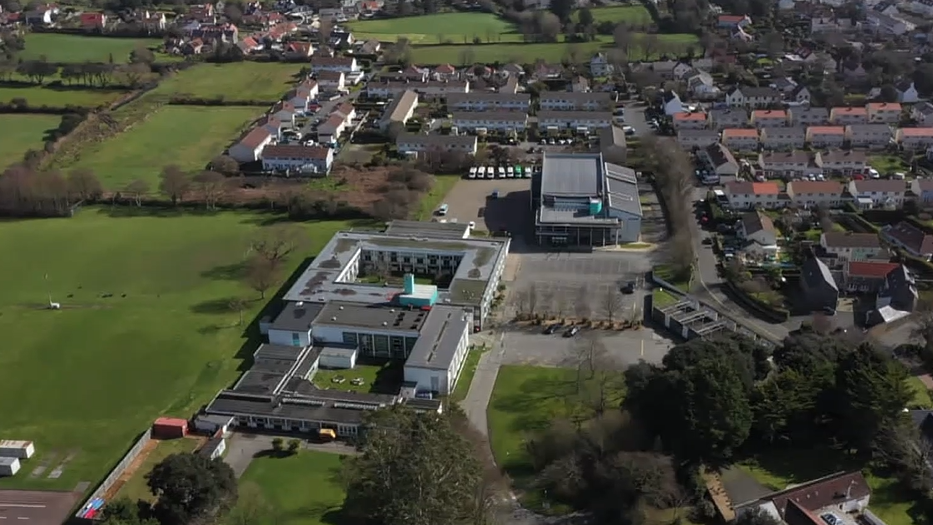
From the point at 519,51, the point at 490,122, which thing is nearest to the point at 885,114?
the point at 490,122

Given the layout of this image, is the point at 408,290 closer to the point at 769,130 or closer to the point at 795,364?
the point at 795,364

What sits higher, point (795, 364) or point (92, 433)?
point (795, 364)

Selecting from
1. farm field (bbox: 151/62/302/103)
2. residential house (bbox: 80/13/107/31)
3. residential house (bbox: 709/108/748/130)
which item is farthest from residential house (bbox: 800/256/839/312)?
residential house (bbox: 80/13/107/31)

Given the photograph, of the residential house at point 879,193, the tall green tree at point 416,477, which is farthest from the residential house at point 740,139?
the tall green tree at point 416,477

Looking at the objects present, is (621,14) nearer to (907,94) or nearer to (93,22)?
(907,94)

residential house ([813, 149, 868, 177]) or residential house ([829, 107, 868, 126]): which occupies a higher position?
residential house ([829, 107, 868, 126])

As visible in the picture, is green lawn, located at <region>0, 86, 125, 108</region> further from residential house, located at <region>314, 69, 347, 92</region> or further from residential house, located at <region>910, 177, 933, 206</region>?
residential house, located at <region>910, 177, 933, 206</region>

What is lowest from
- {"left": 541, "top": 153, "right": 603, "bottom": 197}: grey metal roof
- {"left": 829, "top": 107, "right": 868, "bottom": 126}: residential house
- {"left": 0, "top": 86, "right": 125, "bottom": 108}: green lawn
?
{"left": 0, "top": 86, "right": 125, "bottom": 108}: green lawn

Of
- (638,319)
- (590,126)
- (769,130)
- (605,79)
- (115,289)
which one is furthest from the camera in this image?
(605,79)

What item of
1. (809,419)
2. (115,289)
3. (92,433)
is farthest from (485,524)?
(115,289)
